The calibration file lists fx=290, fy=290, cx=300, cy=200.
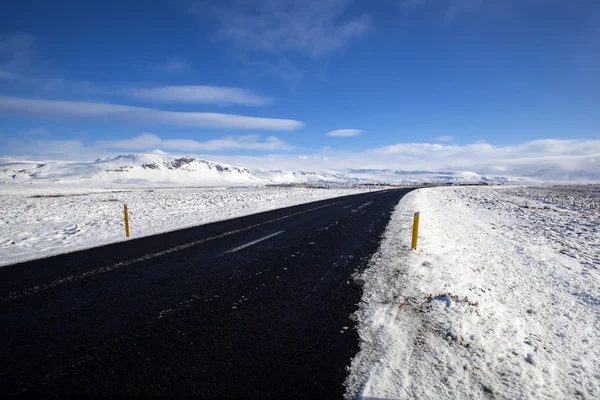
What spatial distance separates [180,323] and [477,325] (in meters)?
4.16

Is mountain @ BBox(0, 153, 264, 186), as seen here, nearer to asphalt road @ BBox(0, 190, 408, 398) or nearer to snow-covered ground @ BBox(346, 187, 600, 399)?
asphalt road @ BBox(0, 190, 408, 398)

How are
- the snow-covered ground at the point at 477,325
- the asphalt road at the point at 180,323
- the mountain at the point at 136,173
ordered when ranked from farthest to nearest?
1. the mountain at the point at 136,173
2. the snow-covered ground at the point at 477,325
3. the asphalt road at the point at 180,323

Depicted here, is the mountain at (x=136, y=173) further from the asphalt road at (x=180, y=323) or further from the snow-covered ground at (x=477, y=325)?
the snow-covered ground at (x=477, y=325)

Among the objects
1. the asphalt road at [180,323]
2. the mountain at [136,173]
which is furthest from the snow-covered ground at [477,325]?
the mountain at [136,173]

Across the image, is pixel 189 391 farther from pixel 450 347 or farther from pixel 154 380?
pixel 450 347

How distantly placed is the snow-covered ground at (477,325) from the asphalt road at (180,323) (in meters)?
0.41

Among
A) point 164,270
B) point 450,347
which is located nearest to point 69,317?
point 164,270

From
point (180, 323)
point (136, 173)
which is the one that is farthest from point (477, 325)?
point (136, 173)

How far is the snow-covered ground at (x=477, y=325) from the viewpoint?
299 centimetres

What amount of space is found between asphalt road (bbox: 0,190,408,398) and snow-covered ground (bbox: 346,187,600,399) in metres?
0.41

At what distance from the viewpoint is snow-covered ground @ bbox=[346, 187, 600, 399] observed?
299 centimetres

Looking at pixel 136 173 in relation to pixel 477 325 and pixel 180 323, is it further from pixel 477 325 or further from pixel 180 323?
pixel 477 325

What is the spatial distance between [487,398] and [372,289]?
8.22ft

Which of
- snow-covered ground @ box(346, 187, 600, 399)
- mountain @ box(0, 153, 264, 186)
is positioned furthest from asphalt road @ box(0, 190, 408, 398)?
mountain @ box(0, 153, 264, 186)
